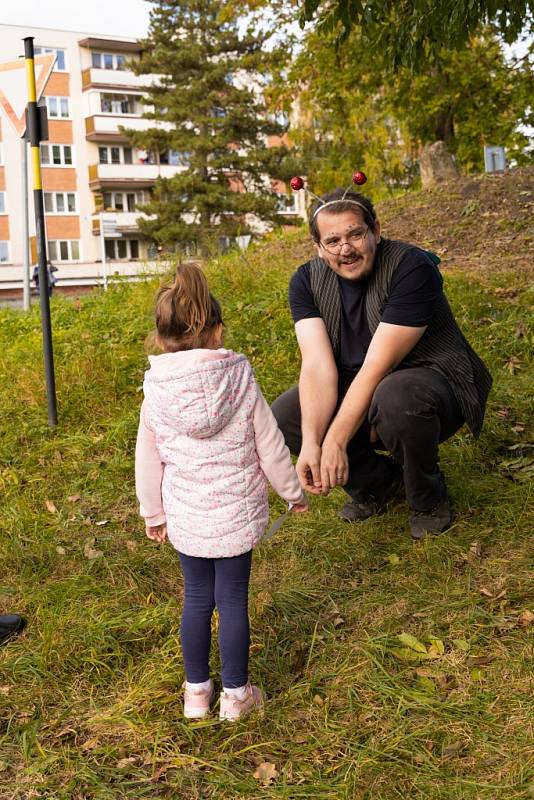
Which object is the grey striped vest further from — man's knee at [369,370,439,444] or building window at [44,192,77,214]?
building window at [44,192,77,214]

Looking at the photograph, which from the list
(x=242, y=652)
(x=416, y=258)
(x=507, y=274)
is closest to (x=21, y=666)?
(x=242, y=652)

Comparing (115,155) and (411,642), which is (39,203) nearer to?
(411,642)

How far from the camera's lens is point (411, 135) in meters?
16.8

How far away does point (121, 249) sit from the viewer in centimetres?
4538

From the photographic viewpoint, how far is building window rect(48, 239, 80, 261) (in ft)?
142

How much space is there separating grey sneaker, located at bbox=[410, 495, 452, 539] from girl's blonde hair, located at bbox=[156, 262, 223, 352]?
1.54 m

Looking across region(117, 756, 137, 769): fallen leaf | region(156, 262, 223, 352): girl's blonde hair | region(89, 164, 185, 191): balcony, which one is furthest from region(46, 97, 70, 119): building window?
region(117, 756, 137, 769): fallen leaf

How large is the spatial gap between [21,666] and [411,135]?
51.2ft

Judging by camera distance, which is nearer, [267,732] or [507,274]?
[267,732]

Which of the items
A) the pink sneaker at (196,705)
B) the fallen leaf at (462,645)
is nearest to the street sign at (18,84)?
the pink sneaker at (196,705)

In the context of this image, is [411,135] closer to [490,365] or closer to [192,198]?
[490,365]

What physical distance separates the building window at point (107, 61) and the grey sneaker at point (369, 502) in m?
45.6

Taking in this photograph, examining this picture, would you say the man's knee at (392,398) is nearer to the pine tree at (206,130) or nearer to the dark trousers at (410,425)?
the dark trousers at (410,425)

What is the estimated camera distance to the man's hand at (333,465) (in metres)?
3.22
